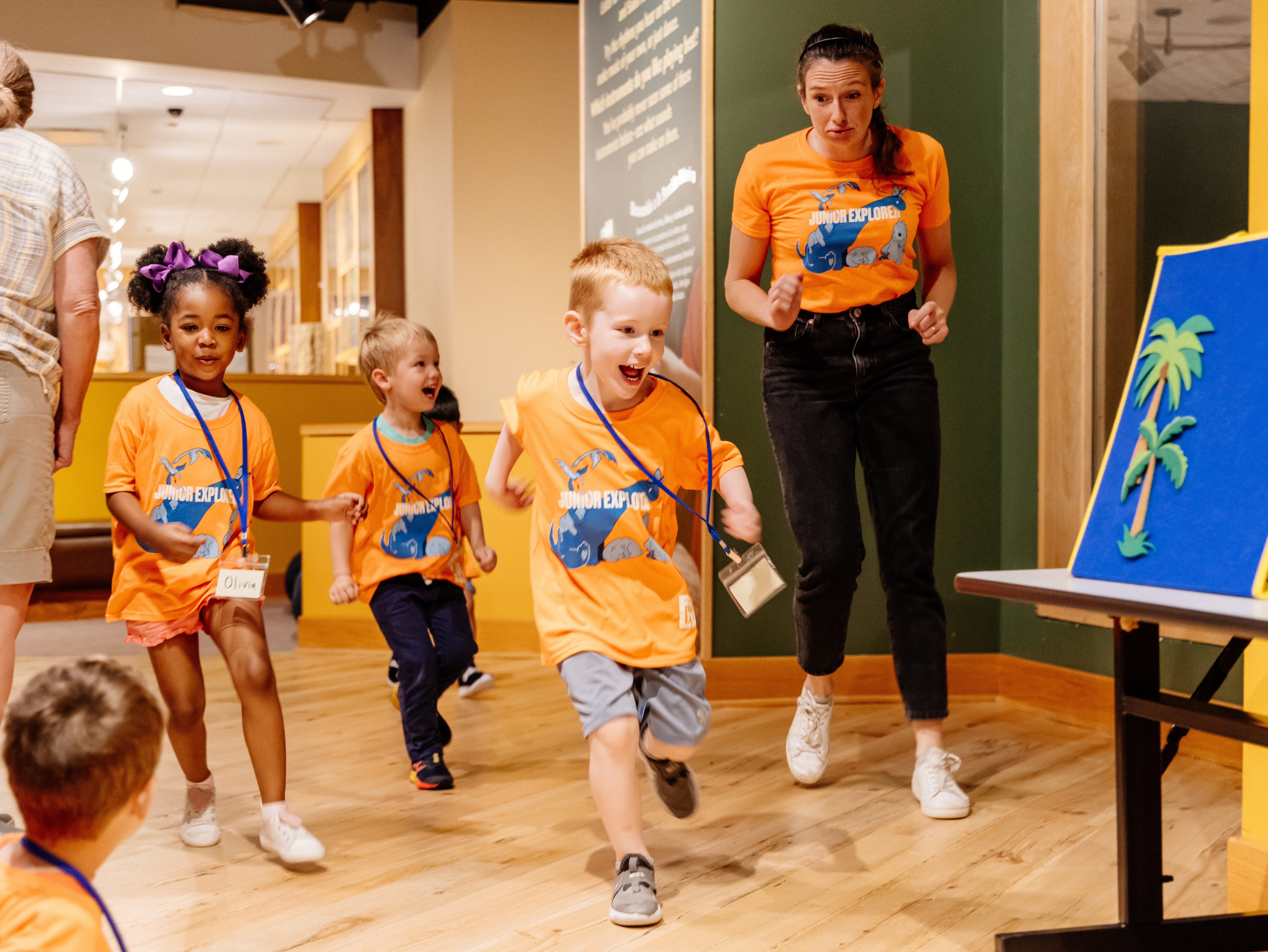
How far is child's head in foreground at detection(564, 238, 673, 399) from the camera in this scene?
1.77m

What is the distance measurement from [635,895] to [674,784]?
265 millimetres

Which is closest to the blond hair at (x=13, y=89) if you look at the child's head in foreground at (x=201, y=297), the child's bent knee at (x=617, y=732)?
the child's head in foreground at (x=201, y=297)

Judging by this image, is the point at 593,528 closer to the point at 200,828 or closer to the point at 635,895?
the point at 635,895

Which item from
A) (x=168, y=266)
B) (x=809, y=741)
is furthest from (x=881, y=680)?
(x=168, y=266)

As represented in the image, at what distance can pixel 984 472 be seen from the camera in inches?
133

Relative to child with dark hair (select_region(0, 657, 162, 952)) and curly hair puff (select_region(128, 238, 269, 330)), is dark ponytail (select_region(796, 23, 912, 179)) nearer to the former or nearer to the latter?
curly hair puff (select_region(128, 238, 269, 330))

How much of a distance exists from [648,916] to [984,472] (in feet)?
7.00

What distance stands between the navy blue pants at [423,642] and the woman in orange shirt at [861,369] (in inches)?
35.5

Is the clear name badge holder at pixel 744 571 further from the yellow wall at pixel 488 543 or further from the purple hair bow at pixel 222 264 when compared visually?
the yellow wall at pixel 488 543

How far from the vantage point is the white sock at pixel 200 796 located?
216cm

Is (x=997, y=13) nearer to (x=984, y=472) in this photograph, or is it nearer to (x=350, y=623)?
(x=984, y=472)

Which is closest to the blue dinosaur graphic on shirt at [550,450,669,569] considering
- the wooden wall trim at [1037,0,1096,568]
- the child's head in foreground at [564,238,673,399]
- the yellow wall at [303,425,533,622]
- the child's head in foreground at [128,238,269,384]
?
the child's head in foreground at [564,238,673,399]

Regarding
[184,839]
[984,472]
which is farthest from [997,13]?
[184,839]

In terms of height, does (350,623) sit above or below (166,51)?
below
